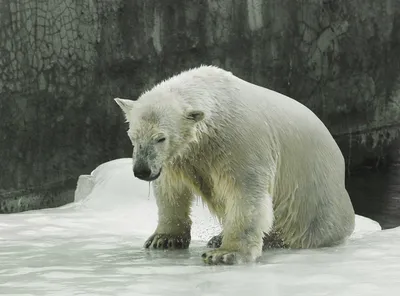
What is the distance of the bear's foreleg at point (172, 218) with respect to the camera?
4.45m

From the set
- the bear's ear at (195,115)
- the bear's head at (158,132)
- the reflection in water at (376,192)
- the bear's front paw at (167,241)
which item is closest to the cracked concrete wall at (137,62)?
the reflection in water at (376,192)

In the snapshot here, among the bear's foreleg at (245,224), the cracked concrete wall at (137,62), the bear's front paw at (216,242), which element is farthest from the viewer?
the cracked concrete wall at (137,62)

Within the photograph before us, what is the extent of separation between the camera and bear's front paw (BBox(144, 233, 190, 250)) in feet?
14.7

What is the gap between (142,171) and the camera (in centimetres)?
372

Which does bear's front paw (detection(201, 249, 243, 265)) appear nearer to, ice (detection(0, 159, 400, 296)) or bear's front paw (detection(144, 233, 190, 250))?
ice (detection(0, 159, 400, 296))

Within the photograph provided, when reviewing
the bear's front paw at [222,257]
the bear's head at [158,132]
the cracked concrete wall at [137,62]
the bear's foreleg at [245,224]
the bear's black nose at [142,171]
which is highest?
the cracked concrete wall at [137,62]

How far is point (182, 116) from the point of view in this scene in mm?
3949

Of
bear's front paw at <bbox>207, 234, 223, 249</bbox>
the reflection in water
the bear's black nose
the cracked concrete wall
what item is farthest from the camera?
the reflection in water

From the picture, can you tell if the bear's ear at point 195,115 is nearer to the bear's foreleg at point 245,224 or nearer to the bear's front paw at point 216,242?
the bear's foreleg at point 245,224

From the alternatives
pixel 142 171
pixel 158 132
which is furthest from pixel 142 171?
pixel 158 132

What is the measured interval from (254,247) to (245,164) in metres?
0.43

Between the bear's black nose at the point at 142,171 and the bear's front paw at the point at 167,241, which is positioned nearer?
the bear's black nose at the point at 142,171

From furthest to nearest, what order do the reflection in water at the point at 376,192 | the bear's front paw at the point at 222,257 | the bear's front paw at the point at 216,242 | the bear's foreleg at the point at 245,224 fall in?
the reflection in water at the point at 376,192
the bear's front paw at the point at 216,242
the bear's foreleg at the point at 245,224
the bear's front paw at the point at 222,257

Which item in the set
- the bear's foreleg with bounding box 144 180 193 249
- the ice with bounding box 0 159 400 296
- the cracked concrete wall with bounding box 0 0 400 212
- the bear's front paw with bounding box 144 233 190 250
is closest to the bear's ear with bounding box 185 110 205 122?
the bear's foreleg with bounding box 144 180 193 249
